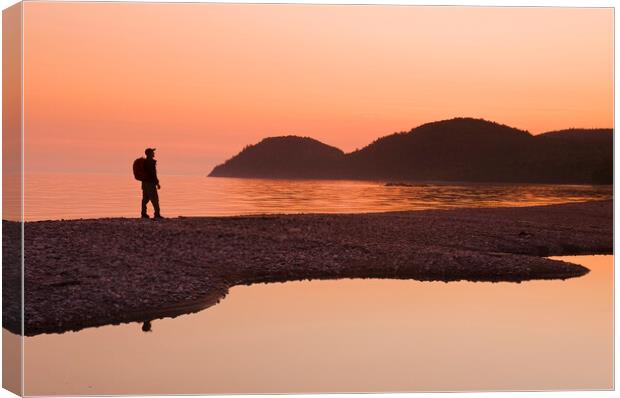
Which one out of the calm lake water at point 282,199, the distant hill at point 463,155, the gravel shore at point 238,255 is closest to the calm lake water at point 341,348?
the gravel shore at point 238,255

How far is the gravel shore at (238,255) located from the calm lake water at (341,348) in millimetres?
1117

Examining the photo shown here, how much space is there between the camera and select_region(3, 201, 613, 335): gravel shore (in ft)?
56.9

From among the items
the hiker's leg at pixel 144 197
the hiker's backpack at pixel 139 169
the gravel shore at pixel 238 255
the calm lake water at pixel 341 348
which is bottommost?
the calm lake water at pixel 341 348

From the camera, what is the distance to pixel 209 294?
19656mm

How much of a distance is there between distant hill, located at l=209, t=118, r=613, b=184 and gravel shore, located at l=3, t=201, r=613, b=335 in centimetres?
162

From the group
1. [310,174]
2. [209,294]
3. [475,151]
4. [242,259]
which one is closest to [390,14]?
[209,294]

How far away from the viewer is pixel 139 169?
22.0 meters

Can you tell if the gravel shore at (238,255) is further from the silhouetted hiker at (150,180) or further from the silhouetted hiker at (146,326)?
the silhouetted hiker at (150,180)

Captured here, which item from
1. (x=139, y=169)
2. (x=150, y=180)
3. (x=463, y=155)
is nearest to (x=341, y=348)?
(x=139, y=169)

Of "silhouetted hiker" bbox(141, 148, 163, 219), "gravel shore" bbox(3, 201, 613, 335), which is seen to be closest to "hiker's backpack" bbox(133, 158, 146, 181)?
"silhouetted hiker" bbox(141, 148, 163, 219)

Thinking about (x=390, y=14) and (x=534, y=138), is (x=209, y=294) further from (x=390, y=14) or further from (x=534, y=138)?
(x=534, y=138)

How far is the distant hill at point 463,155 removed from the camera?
70.2ft

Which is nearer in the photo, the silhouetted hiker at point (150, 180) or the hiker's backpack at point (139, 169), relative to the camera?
the silhouetted hiker at point (150, 180)

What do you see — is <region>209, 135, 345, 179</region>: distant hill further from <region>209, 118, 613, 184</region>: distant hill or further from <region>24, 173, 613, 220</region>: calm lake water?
<region>24, 173, 613, 220</region>: calm lake water
